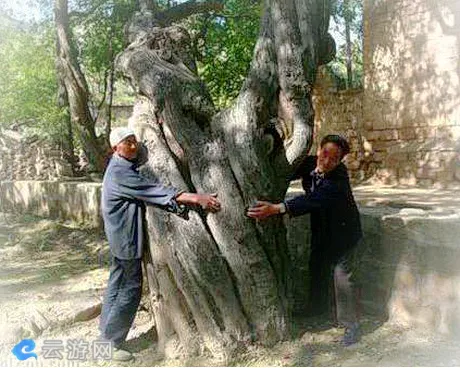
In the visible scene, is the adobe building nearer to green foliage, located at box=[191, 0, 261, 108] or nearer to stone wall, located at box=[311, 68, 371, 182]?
stone wall, located at box=[311, 68, 371, 182]

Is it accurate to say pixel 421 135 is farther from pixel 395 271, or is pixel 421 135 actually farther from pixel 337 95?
pixel 395 271

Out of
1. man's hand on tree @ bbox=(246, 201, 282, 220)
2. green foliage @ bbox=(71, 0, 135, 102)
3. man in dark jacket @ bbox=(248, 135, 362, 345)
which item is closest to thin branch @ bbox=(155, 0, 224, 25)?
green foliage @ bbox=(71, 0, 135, 102)

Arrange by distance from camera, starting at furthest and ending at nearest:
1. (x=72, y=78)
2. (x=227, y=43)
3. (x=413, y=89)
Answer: (x=227, y=43), (x=413, y=89), (x=72, y=78)

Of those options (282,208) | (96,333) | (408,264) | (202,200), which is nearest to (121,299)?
(96,333)

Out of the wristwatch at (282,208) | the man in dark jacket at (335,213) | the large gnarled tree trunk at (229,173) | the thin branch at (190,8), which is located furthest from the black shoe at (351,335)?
the thin branch at (190,8)

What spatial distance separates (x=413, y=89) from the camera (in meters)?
8.69

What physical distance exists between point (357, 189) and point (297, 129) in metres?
4.97

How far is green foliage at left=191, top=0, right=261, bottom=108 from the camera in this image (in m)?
10.3

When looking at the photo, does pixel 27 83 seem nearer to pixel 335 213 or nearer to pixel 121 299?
pixel 121 299

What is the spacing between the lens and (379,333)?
3908mm

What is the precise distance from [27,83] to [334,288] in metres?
7.88

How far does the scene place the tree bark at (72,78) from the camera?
28.0 ft

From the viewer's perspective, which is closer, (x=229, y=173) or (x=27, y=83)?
(x=229, y=173)

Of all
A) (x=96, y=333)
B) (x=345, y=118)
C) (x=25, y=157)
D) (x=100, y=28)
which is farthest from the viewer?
(x=25, y=157)
